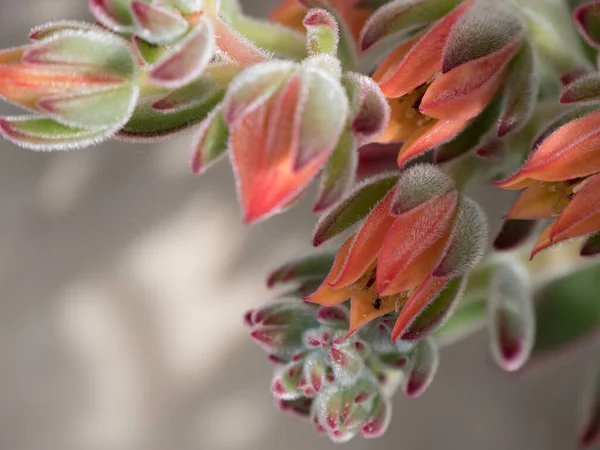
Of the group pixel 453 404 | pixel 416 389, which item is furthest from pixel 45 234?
pixel 416 389

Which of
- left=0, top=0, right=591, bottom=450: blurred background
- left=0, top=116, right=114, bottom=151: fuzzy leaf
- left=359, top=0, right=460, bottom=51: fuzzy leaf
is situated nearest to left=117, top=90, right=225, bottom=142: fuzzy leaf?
left=0, top=116, right=114, bottom=151: fuzzy leaf

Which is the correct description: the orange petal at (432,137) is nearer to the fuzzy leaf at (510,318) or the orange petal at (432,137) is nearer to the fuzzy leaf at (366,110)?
the fuzzy leaf at (366,110)

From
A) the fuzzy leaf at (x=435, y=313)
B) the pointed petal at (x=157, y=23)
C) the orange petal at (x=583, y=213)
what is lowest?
the orange petal at (x=583, y=213)

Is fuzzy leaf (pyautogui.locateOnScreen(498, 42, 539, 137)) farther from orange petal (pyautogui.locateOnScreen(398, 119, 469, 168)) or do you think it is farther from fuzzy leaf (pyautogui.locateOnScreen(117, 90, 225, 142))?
fuzzy leaf (pyautogui.locateOnScreen(117, 90, 225, 142))

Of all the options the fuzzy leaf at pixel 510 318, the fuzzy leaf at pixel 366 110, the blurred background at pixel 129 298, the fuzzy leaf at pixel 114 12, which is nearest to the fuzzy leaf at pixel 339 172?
the fuzzy leaf at pixel 366 110

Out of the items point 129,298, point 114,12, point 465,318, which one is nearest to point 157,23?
point 114,12

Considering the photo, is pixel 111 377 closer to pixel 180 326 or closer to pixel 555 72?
pixel 180 326
